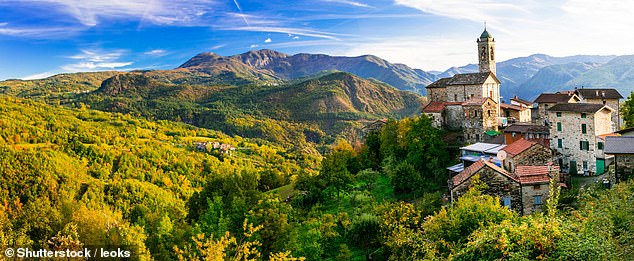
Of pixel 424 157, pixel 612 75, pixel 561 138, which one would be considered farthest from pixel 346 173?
pixel 612 75

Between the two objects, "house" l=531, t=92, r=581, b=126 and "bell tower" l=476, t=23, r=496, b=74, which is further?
"bell tower" l=476, t=23, r=496, b=74

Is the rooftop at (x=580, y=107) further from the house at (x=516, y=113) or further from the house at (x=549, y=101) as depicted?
the house at (x=516, y=113)

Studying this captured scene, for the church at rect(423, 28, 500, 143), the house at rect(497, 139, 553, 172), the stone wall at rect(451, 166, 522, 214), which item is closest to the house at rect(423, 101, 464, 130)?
the church at rect(423, 28, 500, 143)

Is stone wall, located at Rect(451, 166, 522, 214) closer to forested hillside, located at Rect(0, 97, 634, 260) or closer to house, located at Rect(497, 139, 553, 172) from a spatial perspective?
forested hillside, located at Rect(0, 97, 634, 260)

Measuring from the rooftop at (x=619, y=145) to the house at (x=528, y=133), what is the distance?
9.77m

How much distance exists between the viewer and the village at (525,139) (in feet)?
86.6

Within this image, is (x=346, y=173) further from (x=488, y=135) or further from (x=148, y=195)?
(x=148, y=195)

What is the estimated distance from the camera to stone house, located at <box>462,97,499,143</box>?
44812mm

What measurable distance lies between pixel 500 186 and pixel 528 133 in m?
16.4

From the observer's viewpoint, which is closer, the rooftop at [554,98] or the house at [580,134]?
the house at [580,134]

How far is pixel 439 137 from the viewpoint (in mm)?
44031

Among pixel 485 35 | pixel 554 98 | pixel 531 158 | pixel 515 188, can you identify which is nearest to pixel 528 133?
pixel 554 98

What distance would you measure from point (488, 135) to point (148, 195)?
68.9m

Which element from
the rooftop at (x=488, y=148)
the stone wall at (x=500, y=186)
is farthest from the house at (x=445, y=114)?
the stone wall at (x=500, y=186)
